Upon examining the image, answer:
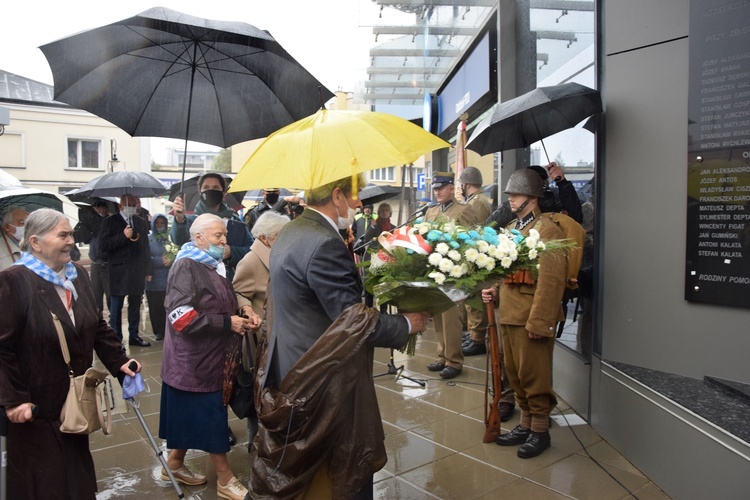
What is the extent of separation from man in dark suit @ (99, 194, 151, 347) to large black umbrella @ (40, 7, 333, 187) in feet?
12.5

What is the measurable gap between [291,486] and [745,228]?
3225 mm

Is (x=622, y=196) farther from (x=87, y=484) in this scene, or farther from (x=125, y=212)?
(x=125, y=212)

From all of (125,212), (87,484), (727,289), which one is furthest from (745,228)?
(125,212)

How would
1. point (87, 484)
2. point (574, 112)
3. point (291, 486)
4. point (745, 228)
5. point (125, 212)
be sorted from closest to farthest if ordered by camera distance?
1. point (291, 486)
2. point (87, 484)
3. point (745, 228)
4. point (574, 112)
5. point (125, 212)

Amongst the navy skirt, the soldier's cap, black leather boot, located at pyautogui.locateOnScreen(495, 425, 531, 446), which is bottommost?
black leather boot, located at pyautogui.locateOnScreen(495, 425, 531, 446)

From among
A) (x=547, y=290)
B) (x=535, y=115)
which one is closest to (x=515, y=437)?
(x=547, y=290)

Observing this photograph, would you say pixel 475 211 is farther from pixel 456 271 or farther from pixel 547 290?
pixel 456 271

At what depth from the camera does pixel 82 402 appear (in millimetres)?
3166

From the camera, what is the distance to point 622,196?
188 inches

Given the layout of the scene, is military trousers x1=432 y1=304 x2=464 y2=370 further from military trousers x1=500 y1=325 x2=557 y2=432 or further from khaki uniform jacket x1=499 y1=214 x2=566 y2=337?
khaki uniform jacket x1=499 y1=214 x2=566 y2=337

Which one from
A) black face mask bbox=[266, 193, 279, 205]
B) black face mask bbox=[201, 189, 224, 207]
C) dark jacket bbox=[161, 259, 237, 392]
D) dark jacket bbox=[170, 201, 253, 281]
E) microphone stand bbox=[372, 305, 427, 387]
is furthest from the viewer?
black face mask bbox=[266, 193, 279, 205]

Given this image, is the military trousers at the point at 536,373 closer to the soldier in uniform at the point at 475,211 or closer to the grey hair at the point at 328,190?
the grey hair at the point at 328,190

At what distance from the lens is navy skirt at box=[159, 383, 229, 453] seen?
408 cm

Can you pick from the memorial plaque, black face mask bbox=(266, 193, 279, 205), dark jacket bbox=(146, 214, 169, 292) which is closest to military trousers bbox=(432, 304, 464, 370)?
black face mask bbox=(266, 193, 279, 205)
